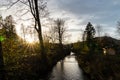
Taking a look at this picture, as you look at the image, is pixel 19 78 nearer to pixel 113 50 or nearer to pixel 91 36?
pixel 113 50

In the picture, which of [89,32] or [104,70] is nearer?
[104,70]

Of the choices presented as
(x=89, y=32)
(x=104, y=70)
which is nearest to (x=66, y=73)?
(x=104, y=70)

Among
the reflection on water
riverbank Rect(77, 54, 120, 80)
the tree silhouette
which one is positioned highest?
the tree silhouette

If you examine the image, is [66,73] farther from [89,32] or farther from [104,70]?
[89,32]

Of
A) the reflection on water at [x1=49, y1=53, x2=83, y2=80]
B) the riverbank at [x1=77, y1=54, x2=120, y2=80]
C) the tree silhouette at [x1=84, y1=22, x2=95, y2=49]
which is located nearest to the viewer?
the riverbank at [x1=77, y1=54, x2=120, y2=80]

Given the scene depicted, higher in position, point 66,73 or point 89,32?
point 89,32

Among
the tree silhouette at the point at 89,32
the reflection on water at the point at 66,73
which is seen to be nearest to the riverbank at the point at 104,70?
the reflection on water at the point at 66,73

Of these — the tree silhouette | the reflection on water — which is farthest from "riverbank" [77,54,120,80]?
the tree silhouette

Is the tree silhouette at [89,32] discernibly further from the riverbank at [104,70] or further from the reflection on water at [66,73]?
the riverbank at [104,70]

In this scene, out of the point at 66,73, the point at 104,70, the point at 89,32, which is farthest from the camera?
the point at 89,32

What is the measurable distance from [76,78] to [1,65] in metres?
12.3

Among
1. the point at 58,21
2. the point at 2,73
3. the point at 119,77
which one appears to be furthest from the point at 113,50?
the point at 2,73

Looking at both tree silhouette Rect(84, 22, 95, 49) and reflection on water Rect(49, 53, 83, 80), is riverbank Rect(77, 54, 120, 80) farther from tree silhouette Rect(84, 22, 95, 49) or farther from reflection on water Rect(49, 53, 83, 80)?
tree silhouette Rect(84, 22, 95, 49)

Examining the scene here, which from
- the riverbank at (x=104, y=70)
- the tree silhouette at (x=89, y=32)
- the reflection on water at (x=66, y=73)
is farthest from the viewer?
the tree silhouette at (x=89, y=32)
